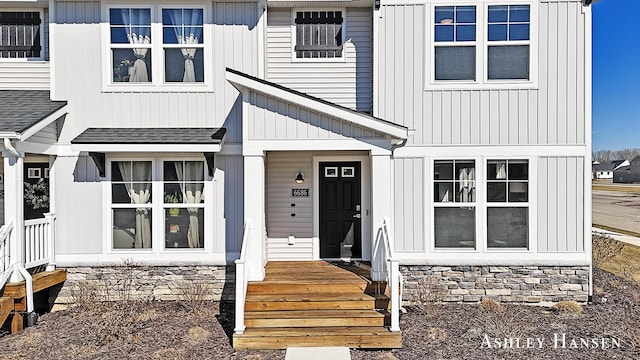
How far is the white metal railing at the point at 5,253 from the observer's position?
7.09 metres

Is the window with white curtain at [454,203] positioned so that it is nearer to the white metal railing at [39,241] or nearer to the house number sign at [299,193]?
the house number sign at [299,193]

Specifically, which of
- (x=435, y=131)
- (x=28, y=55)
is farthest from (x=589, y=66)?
(x=28, y=55)

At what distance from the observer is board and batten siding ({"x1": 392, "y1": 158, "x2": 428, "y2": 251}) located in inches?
331

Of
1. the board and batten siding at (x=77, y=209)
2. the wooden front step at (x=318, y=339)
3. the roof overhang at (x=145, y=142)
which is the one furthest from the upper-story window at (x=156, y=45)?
the wooden front step at (x=318, y=339)

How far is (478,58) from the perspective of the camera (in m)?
8.29

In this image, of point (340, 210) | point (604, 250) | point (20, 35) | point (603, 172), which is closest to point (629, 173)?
point (603, 172)

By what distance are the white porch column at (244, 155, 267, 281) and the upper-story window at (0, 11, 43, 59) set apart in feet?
16.7

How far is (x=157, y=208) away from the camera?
8.31 m

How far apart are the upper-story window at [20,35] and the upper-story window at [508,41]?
28.8 ft

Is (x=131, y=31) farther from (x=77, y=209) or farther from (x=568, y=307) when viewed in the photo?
(x=568, y=307)

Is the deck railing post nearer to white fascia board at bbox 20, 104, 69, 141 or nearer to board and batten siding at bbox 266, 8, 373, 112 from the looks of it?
white fascia board at bbox 20, 104, 69, 141

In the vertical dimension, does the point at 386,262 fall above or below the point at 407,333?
above

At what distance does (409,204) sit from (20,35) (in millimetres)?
8308

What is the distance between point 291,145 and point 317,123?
0.57 metres
